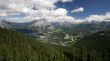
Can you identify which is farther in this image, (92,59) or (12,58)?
(92,59)

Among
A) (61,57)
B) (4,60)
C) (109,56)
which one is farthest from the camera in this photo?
(109,56)

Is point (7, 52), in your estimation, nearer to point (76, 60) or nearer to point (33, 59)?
point (33, 59)

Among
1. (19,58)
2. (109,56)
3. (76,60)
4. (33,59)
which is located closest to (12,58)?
(19,58)

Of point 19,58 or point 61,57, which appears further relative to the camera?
point 61,57

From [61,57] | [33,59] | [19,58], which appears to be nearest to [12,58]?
[19,58]

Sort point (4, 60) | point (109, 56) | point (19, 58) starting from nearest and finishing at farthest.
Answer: point (4, 60) < point (19, 58) < point (109, 56)

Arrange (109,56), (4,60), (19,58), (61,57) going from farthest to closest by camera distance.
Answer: (109,56) → (61,57) → (19,58) → (4,60)

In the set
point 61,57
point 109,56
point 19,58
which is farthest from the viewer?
point 109,56

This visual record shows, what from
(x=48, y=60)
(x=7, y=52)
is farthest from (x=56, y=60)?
(x=7, y=52)

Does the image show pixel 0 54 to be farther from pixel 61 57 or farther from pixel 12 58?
pixel 61 57
